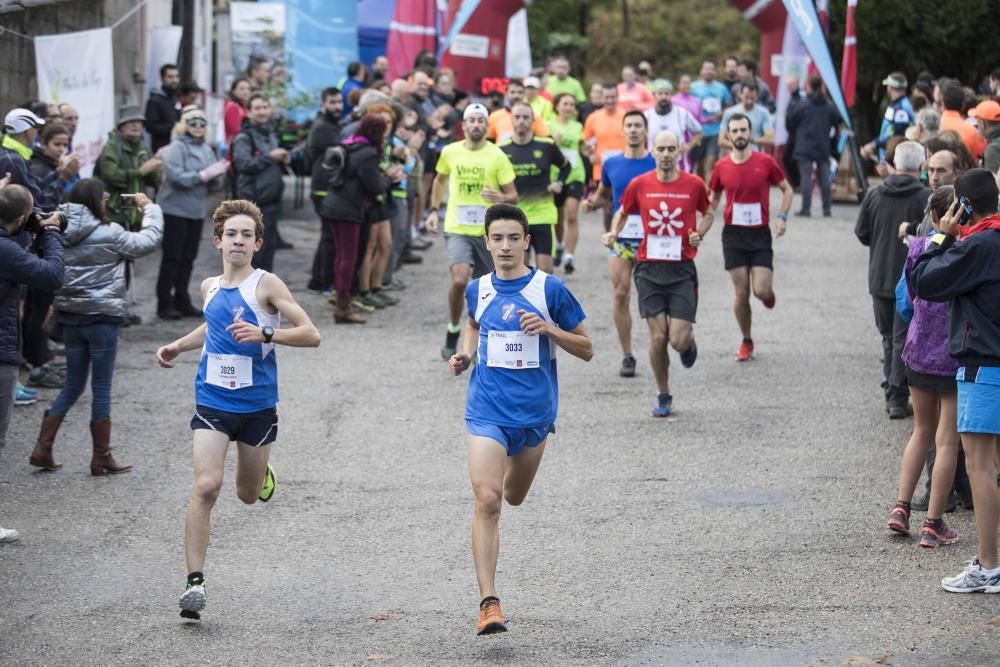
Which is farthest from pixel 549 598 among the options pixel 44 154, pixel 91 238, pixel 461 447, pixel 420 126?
pixel 420 126

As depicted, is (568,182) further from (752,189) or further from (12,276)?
(12,276)

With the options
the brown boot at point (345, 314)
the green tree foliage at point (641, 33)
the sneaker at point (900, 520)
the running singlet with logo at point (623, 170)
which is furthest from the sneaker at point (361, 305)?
the green tree foliage at point (641, 33)

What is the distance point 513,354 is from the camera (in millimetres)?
6934

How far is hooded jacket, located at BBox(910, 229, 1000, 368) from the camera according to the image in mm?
7070

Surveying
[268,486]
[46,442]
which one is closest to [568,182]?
[46,442]

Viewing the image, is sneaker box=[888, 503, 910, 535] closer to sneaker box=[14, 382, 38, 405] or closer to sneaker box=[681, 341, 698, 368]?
sneaker box=[681, 341, 698, 368]

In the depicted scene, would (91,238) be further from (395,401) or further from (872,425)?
(872,425)

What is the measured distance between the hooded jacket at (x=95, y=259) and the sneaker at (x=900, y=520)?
4.89 m

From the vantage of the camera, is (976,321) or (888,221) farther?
(888,221)

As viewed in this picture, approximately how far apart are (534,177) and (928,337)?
21.1ft

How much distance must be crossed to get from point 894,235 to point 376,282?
6.88m

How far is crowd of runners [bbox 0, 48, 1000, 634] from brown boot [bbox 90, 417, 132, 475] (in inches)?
1.6

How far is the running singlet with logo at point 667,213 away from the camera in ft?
37.0

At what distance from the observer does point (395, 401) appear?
11734 mm
